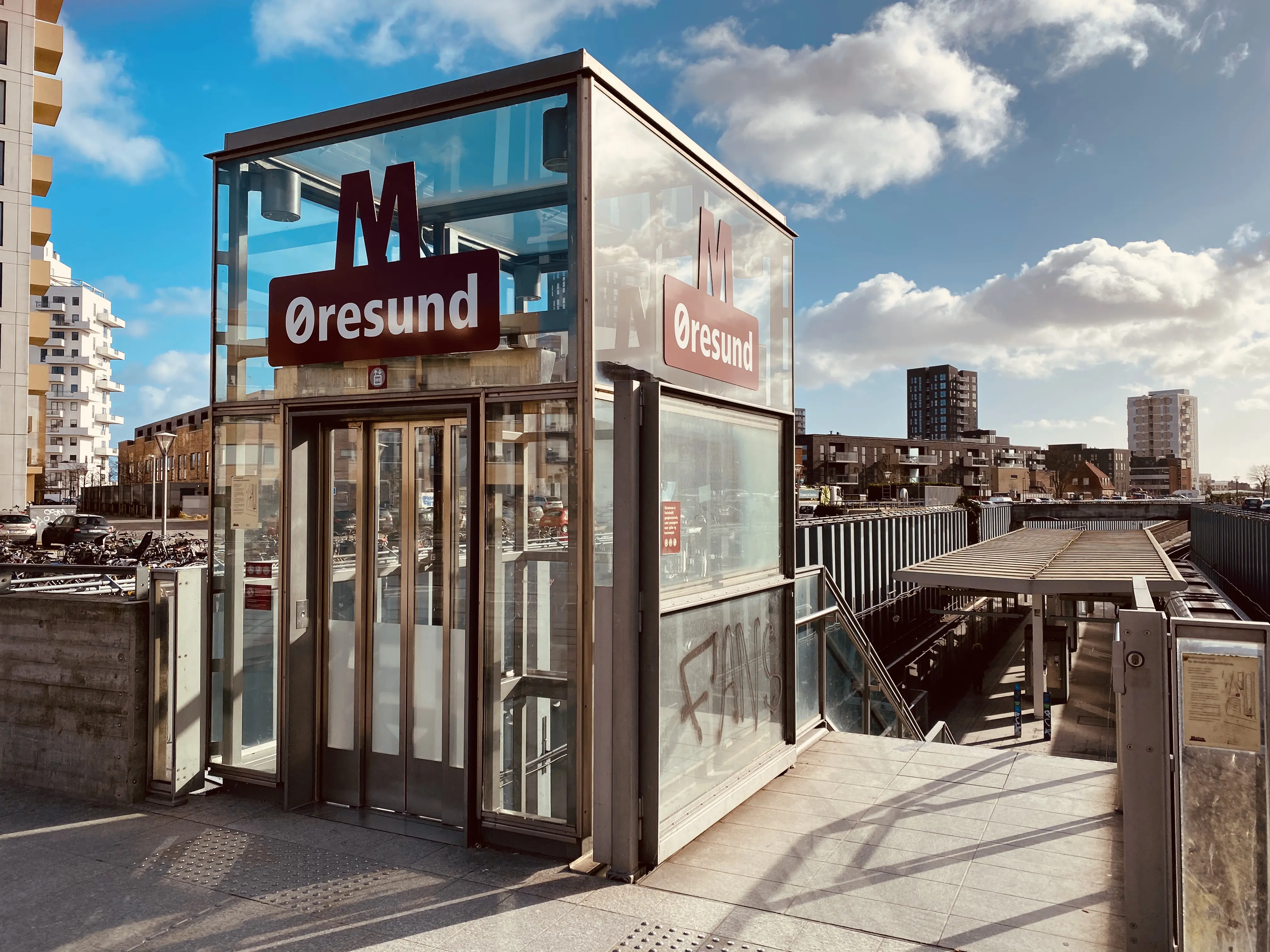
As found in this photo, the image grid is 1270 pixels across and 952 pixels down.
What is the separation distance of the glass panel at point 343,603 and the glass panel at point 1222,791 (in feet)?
14.4

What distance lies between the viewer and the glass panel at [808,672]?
7.13 metres

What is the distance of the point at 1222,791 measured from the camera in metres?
3.35

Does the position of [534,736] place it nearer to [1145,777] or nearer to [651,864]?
[651,864]

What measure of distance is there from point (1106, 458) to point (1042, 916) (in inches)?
7413

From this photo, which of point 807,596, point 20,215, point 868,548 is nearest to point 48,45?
point 20,215

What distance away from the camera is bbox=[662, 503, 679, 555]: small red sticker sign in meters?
4.78

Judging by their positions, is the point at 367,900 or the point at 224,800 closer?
the point at 367,900

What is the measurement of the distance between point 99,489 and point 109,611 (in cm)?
8042

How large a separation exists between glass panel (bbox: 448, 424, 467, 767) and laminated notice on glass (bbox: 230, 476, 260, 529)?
4.29 ft

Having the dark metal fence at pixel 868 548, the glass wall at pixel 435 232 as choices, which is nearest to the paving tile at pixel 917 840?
the glass wall at pixel 435 232

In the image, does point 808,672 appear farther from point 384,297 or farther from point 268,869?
point 384,297

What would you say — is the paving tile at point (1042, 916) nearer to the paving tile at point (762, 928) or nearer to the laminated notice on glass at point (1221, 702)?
the paving tile at point (762, 928)

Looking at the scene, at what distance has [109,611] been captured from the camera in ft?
18.3

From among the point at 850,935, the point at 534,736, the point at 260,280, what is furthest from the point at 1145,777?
the point at 260,280
